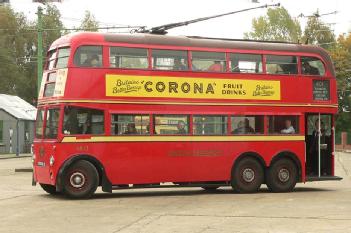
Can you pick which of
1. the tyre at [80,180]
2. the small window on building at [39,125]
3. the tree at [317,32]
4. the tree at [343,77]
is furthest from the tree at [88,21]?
the tyre at [80,180]

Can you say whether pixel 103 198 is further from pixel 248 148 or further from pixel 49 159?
pixel 248 148

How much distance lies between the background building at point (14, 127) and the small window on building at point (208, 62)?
118 ft

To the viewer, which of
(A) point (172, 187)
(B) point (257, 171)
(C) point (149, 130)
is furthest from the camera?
(A) point (172, 187)

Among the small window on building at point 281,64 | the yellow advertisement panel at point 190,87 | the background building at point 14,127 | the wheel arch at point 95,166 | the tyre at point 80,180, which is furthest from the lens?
the background building at point 14,127

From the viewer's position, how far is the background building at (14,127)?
56.6 meters

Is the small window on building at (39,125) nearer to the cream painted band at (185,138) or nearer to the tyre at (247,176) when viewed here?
the cream painted band at (185,138)

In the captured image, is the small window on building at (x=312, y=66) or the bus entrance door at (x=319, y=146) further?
the bus entrance door at (x=319, y=146)

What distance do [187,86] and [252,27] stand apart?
74466 mm

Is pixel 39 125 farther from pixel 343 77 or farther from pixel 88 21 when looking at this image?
pixel 88 21

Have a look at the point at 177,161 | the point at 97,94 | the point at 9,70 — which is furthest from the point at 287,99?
the point at 9,70

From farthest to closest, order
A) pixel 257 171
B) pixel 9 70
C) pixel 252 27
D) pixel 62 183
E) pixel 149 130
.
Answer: pixel 252 27
pixel 9 70
pixel 257 171
pixel 149 130
pixel 62 183

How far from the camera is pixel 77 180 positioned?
60.5 ft

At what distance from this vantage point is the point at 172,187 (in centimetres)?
2286

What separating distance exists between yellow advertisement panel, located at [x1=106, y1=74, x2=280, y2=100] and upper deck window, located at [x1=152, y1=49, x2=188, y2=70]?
0.96 ft
